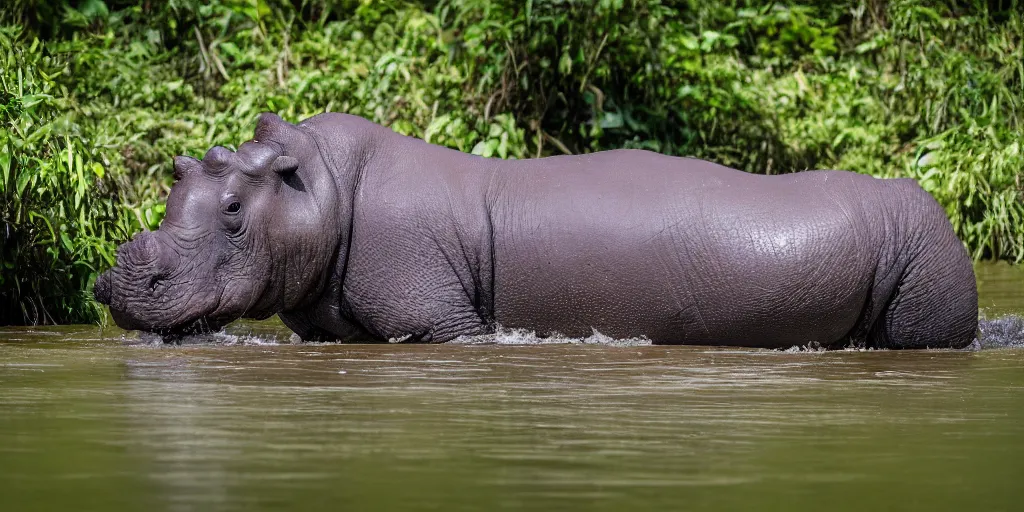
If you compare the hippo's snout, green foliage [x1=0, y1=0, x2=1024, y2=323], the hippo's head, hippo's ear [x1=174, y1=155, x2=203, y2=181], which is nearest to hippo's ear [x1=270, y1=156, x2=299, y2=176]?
the hippo's head

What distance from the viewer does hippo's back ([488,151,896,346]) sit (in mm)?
7699

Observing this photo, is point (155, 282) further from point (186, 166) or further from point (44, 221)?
point (44, 221)

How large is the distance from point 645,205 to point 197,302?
2141 millimetres

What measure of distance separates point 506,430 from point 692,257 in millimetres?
3065

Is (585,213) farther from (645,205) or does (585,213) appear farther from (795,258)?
(795,258)

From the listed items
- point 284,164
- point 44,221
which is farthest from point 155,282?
point 44,221

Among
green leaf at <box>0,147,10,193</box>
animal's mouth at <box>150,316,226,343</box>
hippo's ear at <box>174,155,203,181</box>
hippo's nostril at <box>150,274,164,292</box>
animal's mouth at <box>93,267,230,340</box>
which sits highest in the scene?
hippo's ear at <box>174,155,203,181</box>

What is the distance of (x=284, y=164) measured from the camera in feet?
25.4

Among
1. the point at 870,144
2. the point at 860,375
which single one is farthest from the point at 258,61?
the point at 860,375

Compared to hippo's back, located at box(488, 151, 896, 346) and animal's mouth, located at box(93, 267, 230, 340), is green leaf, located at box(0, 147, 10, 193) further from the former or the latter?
hippo's back, located at box(488, 151, 896, 346)

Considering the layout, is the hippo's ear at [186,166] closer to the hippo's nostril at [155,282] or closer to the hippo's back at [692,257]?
the hippo's nostril at [155,282]

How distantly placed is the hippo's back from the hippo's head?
899mm

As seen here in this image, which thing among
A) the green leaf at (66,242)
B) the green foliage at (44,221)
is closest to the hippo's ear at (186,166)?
the green foliage at (44,221)

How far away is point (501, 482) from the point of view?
13.2ft
